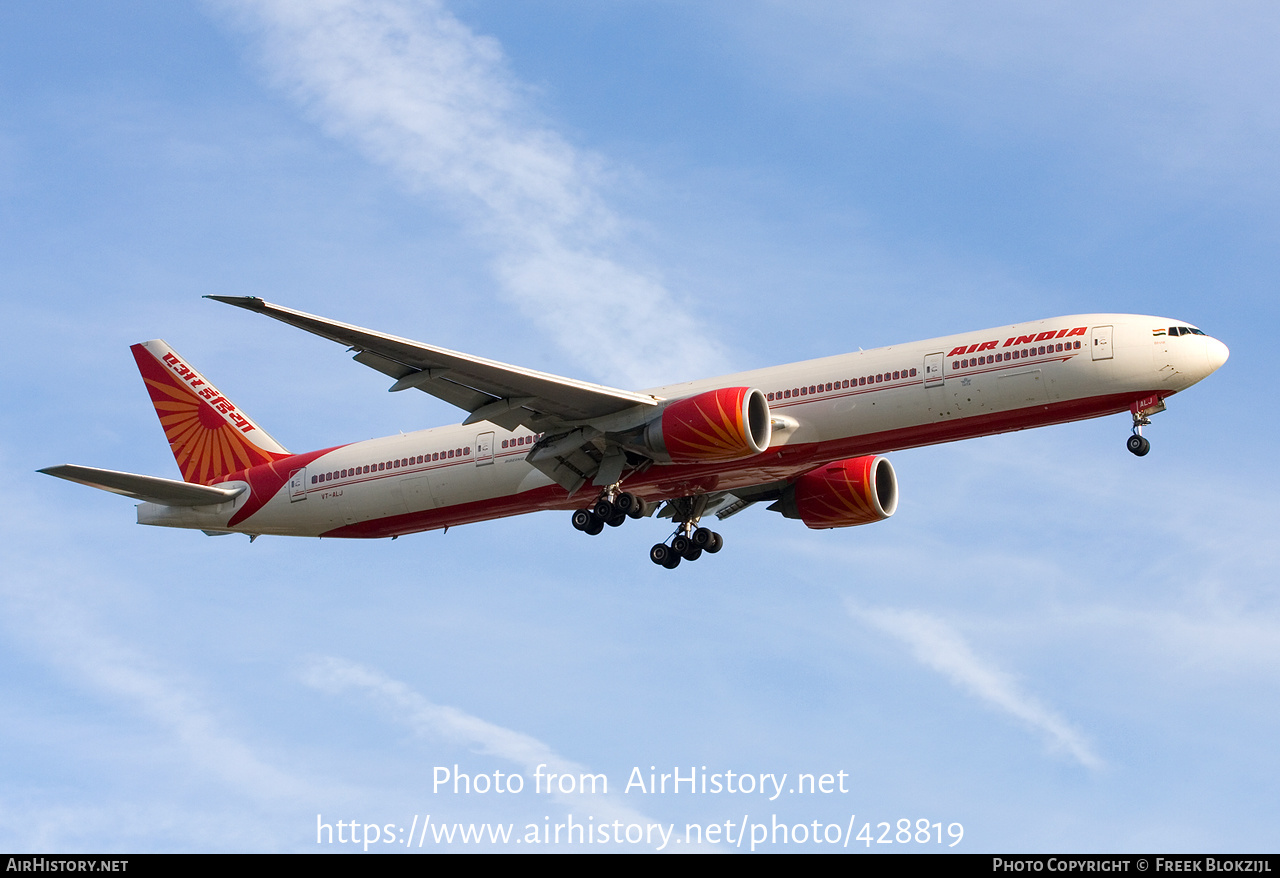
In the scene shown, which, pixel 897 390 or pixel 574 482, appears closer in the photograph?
pixel 897 390

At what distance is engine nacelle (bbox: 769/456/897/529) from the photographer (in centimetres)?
4400

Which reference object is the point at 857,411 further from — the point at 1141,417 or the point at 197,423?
the point at 197,423

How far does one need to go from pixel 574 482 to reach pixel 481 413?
12.4 ft

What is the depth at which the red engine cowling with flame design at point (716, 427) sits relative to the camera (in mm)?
36844

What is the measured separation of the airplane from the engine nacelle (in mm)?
52

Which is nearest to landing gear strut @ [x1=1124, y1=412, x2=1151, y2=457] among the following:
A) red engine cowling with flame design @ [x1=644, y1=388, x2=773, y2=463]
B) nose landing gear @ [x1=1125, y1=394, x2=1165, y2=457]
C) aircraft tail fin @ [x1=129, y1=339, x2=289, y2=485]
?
nose landing gear @ [x1=1125, y1=394, x2=1165, y2=457]

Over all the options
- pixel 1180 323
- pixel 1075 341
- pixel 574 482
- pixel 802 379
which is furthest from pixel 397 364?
pixel 1180 323

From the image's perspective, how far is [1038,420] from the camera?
36.9 m

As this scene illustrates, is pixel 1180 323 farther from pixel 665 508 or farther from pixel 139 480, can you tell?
pixel 139 480

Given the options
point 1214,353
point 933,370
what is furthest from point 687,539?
point 1214,353

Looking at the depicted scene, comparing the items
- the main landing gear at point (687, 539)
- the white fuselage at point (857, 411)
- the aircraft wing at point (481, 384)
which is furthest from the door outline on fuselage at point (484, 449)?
the main landing gear at point (687, 539)

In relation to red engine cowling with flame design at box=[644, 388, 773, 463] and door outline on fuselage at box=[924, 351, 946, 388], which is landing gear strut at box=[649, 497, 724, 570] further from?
door outline on fuselage at box=[924, 351, 946, 388]
